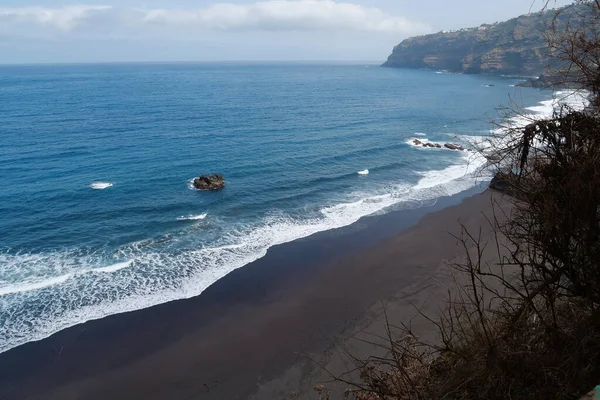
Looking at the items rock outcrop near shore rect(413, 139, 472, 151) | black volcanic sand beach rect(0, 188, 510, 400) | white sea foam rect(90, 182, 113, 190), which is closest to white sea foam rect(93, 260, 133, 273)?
black volcanic sand beach rect(0, 188, 510, 400)

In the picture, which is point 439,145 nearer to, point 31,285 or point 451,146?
point 451,146

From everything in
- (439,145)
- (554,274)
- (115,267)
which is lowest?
(115,267)

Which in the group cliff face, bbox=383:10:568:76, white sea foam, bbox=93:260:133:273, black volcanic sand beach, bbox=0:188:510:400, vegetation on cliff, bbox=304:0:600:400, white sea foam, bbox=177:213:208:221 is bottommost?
black volcanic sand beach, bbox=0:188:510:400

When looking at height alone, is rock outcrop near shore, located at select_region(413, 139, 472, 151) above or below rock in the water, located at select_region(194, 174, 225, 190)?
above

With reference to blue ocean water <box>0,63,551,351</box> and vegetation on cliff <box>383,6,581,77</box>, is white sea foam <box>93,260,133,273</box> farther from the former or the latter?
vegetation on cliff <box>383,6,581,77</box>

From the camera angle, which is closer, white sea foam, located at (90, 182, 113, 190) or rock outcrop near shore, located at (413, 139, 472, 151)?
white sea foam, located at (90, 182, 113, 190)

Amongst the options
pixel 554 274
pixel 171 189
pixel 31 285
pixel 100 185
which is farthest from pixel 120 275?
pixel 554 274

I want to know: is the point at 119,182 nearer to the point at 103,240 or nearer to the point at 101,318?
the point at 103,240

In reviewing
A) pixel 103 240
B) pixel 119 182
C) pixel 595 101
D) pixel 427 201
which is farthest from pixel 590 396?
pixel 119 182
